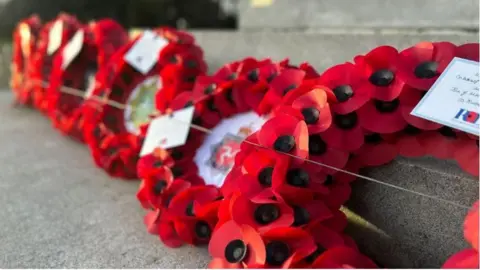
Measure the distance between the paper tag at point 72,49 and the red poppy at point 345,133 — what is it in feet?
3.89

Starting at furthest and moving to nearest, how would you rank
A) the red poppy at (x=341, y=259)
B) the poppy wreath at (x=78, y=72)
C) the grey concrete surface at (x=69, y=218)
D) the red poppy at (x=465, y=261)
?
the poppy wreath at (x=78, y=72) < the grey concrete surface at (x=69, y=218) < the red poppy at (x=341, y=259) < the red poppy at (x=465, y=261)

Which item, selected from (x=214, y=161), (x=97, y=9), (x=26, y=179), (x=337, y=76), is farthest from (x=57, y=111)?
(x=97, y=9)

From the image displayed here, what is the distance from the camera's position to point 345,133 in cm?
82

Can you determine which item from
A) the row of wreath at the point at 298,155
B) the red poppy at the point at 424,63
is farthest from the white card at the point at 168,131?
the red poppy at the point at 424,63

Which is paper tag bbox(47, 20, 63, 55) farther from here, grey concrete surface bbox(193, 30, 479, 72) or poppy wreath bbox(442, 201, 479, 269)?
poppy wreath bbox(442, 201, 479, 269)

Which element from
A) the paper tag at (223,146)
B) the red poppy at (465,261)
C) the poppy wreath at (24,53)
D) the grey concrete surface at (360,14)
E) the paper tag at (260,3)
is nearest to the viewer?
the red poppy at (465,261)

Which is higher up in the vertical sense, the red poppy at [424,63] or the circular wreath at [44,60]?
the red poppy at [424,63]

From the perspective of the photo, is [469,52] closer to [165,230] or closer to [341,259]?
[341,259]

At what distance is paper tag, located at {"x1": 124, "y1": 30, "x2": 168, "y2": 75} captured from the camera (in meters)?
1.46

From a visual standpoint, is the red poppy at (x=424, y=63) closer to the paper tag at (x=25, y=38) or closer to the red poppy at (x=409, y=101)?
the red poppy at (x=409, y=101)

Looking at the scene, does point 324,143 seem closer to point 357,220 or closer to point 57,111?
point 357,220

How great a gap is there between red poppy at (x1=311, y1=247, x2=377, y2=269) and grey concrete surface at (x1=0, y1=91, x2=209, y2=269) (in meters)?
0.27

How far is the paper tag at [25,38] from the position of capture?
218 centimetres

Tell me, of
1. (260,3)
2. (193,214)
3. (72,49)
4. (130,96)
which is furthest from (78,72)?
(193,214)
